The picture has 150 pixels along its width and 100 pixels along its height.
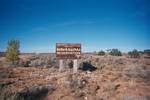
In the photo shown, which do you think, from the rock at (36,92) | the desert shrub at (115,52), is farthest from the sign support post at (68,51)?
the desert shrub at (115,52)

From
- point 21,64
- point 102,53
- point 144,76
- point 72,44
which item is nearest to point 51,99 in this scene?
point 144,76

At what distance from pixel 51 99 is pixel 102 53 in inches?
1790

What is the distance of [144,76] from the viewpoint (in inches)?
534

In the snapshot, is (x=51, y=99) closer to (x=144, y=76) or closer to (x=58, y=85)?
(x=58, y=85)

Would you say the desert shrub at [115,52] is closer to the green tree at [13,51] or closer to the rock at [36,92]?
the green tree at [13,51]

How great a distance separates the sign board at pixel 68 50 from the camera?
1666 centimetres

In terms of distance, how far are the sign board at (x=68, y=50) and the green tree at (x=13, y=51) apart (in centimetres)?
847

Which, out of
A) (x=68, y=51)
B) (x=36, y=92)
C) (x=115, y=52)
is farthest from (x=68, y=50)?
(x=115, y=52)

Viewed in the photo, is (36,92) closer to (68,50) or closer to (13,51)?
(68,50)

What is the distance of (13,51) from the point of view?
23.1 metres

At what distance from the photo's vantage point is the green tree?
23.1m

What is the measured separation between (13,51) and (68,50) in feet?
29.8

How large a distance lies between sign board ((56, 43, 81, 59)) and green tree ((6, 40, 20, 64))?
8472 mm

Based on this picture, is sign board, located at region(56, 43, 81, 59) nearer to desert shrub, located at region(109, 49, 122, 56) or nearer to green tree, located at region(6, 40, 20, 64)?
green tree, located at region(6, 40, 20, 64)
